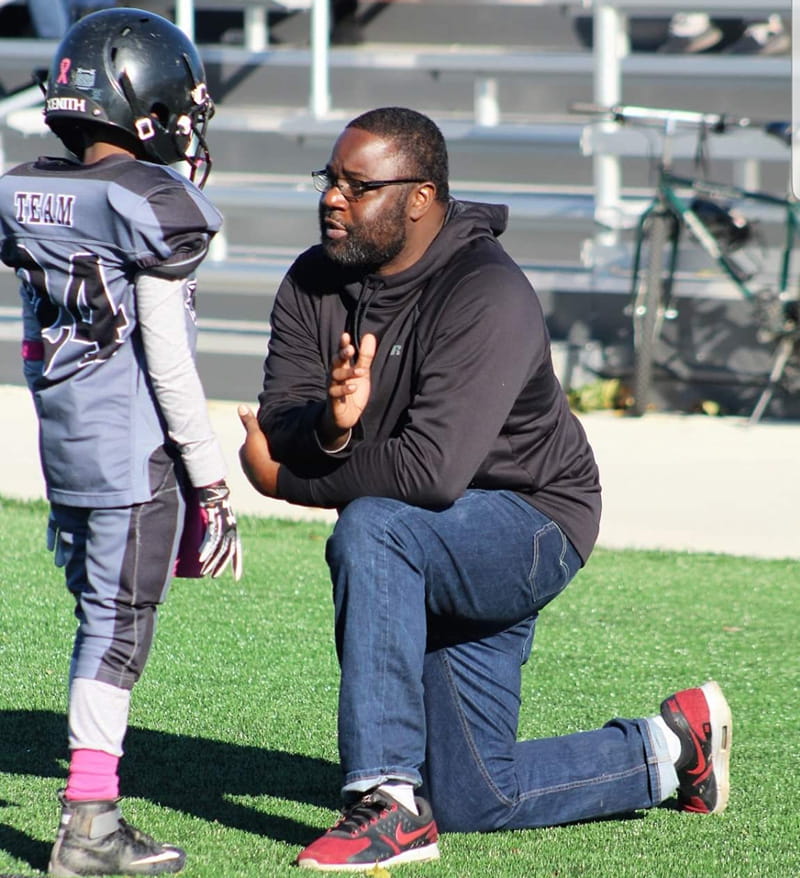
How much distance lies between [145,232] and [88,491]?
1.76 ft

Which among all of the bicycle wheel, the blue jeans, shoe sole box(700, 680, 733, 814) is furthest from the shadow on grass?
the bicycle wheel

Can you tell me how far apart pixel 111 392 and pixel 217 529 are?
0.35m

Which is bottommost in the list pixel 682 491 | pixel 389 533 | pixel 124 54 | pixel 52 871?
pixel 682 491

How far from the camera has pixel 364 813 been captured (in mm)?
3266

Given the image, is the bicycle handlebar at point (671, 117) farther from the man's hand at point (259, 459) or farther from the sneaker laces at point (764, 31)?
the man's hand at point (259, 459)

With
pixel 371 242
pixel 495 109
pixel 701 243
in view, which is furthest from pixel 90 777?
pixel 495 109

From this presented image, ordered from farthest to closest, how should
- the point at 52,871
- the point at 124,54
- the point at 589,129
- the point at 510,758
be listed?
the point at 589,129, the point at 510,758, the point at 124,54, the point at 52,871

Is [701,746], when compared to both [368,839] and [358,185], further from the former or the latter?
[358,185]

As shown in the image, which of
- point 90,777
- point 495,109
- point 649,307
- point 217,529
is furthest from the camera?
point 495,109

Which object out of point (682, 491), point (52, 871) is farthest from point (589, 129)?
point (52, 871)

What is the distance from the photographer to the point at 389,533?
3305mm

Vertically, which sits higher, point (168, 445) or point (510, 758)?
point (168, 445)

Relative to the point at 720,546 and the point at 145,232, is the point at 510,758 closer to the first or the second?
the point at 145,232

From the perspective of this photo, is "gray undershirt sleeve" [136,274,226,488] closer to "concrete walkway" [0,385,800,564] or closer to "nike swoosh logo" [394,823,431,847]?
"nike swoosh logo" [394,823,431,847]
